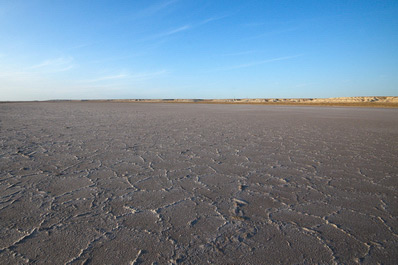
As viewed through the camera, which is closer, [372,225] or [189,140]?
[372,225]

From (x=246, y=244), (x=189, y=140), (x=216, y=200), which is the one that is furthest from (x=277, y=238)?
(x=189, y=140)

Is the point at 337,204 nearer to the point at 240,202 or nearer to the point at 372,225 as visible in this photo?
the point at 372,225

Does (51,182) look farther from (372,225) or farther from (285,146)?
(285,146)

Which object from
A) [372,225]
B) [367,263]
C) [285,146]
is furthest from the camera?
[285,146]

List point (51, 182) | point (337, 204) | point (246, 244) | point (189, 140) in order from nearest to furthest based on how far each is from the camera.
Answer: point (246, 244) → point (337, 204) → point (51, 182) → point (189, 140)

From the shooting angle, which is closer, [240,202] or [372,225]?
[372,225]

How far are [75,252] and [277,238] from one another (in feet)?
4.21

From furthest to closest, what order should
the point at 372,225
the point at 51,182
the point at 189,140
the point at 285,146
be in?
1. the point at 189,140
2. the point at 285,146
3. the point at 51,182
4. the point at 372,225

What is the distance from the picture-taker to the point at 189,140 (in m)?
5.04

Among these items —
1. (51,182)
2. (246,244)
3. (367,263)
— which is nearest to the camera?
(367,263)

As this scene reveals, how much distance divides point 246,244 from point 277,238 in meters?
0.23

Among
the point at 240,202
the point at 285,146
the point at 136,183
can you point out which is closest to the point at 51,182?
the point at 136,183

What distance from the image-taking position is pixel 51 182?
247 cm

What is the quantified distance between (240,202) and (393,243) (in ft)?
3.50
